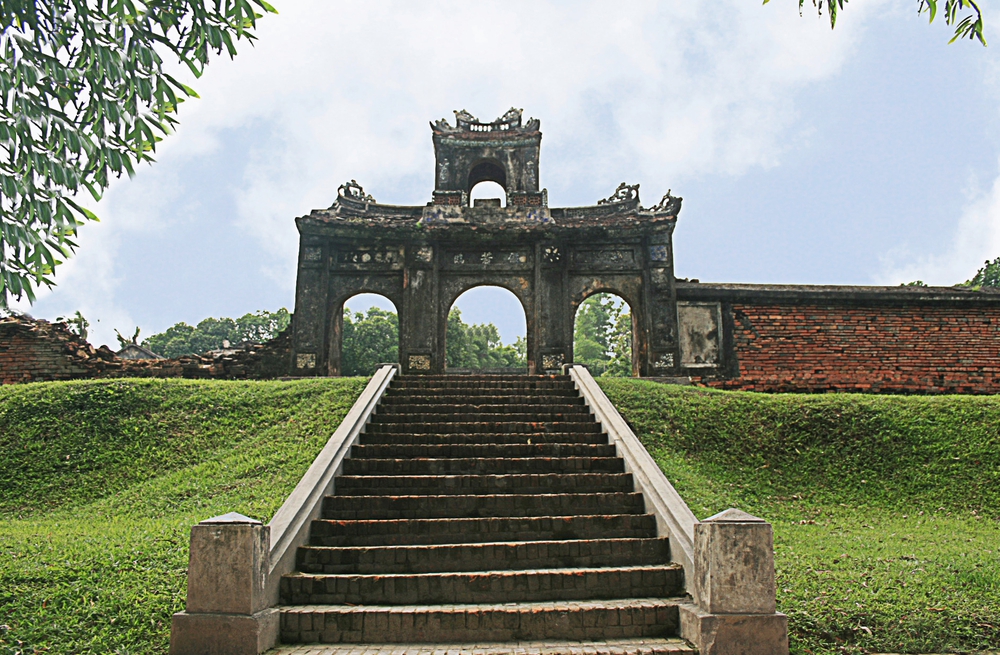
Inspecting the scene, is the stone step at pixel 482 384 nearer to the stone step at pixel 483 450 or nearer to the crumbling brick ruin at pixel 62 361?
the stone step at pixel 483 450

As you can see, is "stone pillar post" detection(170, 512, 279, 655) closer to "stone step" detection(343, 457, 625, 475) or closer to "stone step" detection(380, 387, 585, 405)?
"stone step" detection(343, 457, 625, 475)

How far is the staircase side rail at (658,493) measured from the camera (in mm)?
5352

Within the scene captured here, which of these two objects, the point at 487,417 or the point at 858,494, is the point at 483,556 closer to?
the point at 487,417

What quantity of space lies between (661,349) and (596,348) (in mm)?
25677

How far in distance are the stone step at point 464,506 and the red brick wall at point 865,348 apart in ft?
28.3

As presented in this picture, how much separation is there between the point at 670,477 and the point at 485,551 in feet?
11.9

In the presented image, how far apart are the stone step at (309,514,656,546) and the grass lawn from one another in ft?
3.70

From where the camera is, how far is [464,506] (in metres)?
6.26

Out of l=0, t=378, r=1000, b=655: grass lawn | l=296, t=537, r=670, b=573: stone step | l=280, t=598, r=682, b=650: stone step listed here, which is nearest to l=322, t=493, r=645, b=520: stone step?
l=296, t=537, r=670, b=573: stone step

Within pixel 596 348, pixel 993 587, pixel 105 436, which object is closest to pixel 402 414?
pixel 105 436

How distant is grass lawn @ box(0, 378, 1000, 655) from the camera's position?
4.66m

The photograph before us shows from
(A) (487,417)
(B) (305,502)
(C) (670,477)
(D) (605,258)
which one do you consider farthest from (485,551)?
(D) (605,258)

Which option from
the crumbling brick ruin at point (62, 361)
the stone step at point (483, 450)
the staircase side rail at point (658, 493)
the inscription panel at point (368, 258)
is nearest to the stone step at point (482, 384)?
the staircase side rail at point (658, 493)

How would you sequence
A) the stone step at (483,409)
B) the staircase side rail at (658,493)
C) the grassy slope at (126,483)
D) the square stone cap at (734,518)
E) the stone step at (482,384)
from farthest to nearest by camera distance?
the stone step at (482,384) → the stone step at (483,409) → the staircase side rail at (658,493) → the grassy slope at (126,483) → the square stone cap at (734,518)
